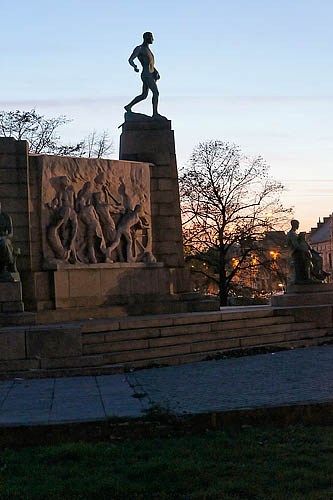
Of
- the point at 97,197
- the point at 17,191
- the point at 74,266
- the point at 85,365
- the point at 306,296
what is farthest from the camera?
the point at 306,296

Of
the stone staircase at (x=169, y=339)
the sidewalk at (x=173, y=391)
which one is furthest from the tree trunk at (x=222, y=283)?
the sidewalk at (x=173, y=391)

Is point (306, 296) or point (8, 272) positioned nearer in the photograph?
point (8, 272)

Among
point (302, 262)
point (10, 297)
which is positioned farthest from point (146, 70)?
point (10, 297)

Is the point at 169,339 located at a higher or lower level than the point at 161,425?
higher

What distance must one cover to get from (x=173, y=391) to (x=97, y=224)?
8.11 meters

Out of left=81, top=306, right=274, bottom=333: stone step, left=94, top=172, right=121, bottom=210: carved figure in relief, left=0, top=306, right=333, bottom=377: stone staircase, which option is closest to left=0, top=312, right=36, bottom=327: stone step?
→ left=0, top=306, right=333, bottom=377: stone staircase

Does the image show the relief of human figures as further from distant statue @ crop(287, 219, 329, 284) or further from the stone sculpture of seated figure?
distant statue @ crop(287, 219, 329, 284)

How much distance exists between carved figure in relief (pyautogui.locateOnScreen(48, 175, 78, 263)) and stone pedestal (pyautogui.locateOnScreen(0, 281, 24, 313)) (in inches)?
101

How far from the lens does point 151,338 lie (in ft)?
50.2

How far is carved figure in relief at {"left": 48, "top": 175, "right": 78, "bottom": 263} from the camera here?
1788cm

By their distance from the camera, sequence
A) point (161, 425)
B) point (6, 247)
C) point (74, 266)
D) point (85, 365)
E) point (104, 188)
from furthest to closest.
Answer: point (104, 188) < point (74, 266) < point (6, 247) < point (85, 365) < point (161, 425)

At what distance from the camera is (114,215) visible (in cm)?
1908

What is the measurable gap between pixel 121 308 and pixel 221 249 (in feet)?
61.5

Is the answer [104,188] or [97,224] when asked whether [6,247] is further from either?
[104,188]
